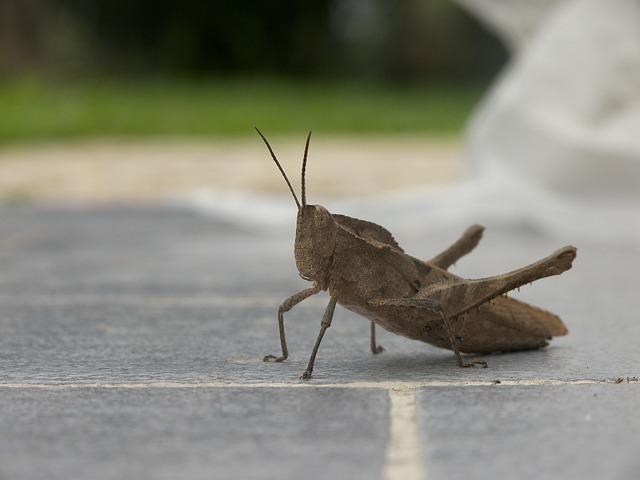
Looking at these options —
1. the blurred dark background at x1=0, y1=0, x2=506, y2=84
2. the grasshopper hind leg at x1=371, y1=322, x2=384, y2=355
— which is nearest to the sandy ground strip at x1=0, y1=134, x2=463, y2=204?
the grasshopper hind leg at x1=371, y1=322, x2=384, y2=355

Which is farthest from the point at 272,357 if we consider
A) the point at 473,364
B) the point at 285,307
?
the point at 473,364

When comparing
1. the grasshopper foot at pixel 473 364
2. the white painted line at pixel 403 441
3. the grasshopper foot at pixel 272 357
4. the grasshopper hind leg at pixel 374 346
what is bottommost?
the white painted line at pixel 403 441

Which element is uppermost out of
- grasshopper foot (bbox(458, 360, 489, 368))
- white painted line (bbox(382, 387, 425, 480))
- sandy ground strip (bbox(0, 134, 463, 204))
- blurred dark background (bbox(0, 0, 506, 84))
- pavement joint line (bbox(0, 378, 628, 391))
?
blurred dark background (bbox(0, 0, 506, 84))

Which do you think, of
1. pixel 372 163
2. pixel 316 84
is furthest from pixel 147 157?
pixel 316 84

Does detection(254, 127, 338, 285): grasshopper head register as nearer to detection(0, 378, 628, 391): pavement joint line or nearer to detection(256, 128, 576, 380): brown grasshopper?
detection(256, 128, 576, 380): brown grasshopper

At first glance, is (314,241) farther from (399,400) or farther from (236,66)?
(236,66)

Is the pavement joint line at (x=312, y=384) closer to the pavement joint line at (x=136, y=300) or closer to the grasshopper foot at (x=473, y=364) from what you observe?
the grasshopper foot at (x=473, y=364)

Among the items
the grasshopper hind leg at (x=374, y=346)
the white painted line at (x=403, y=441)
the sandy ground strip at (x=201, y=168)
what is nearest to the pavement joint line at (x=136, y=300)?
the grasshopper hind leg at (x=374, y=346)
